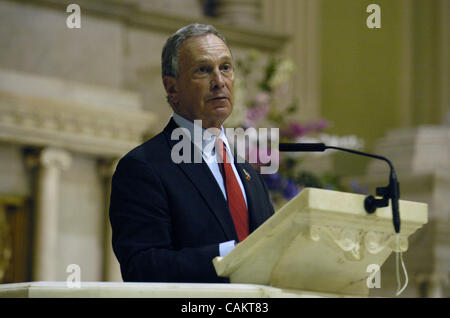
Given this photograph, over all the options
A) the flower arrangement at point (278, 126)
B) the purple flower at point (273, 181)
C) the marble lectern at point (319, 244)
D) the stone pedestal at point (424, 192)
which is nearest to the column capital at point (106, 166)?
the flower arrangement at point (278, 126)

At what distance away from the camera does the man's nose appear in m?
2.96

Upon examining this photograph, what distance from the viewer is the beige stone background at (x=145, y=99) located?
688 cm

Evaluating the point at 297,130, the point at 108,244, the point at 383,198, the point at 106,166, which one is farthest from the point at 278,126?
the point at 383,198

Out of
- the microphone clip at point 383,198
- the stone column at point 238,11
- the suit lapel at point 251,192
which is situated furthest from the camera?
the stone column at point 238,11

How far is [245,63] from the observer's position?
8.63 m

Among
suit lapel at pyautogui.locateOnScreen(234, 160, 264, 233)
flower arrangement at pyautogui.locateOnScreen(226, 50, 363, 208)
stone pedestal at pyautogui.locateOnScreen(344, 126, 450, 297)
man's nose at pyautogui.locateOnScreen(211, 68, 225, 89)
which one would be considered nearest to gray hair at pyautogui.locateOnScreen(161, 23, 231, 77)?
man's nose at pyautogui.locateOnScreen(211, 68, 225, 89)

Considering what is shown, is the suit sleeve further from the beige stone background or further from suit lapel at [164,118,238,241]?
the beige stone background

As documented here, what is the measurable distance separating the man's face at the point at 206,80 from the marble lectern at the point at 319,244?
710 millimetres

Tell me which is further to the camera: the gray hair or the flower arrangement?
the flower arrangement

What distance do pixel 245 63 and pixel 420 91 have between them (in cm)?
333

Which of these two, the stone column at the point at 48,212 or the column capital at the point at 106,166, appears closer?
the stone column at the point at 48,212

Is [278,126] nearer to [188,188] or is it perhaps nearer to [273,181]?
[273,181]

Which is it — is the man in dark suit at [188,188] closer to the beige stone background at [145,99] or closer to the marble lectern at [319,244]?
the marble lectern at [319,244]
